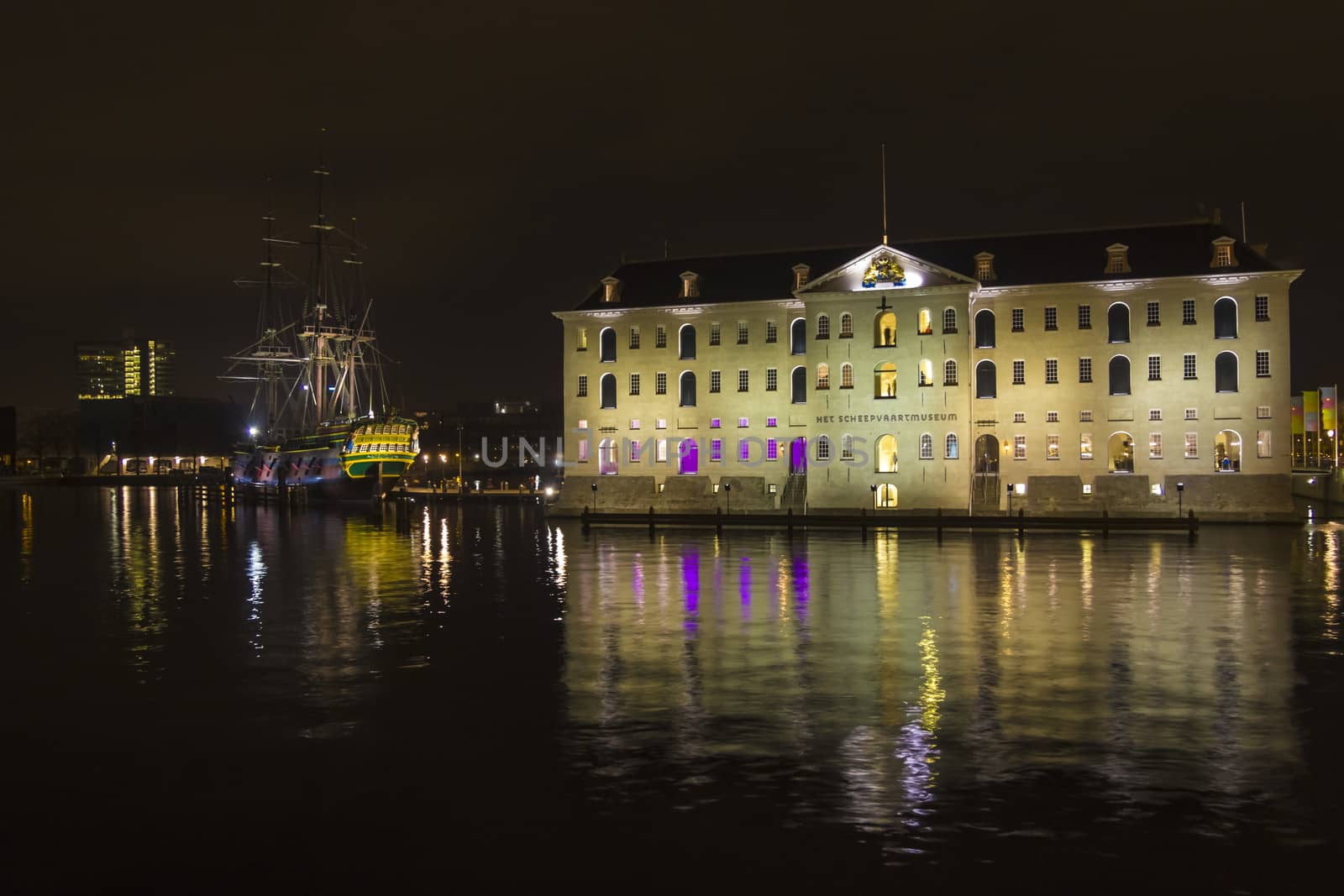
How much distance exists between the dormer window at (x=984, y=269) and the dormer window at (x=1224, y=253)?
10.7 metres

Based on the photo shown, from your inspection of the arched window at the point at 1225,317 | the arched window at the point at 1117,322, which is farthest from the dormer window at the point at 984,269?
the arched window at the point at 1225,317

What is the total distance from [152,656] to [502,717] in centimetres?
823

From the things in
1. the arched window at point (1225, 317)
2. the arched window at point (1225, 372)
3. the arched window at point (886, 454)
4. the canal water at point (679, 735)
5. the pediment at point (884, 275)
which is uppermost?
the pediment at point (884, 275)

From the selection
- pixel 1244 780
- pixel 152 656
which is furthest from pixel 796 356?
pixel 1244 780

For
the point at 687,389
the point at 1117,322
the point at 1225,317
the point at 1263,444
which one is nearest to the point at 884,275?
A: the point at 1117,322

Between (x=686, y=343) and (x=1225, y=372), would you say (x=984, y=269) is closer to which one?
(x=1225, y=372)

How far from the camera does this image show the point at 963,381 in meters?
64.5

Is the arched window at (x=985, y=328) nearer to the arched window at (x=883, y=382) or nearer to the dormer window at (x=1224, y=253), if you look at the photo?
the arched window at (x=883, y=382)

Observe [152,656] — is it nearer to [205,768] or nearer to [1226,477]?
[205,768]

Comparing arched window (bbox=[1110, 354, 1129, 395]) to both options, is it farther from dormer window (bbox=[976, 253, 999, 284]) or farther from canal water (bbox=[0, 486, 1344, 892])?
canal water (bbox=[0, 486, 1344, 892])

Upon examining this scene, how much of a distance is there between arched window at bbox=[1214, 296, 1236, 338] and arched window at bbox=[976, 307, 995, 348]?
10.8 meters

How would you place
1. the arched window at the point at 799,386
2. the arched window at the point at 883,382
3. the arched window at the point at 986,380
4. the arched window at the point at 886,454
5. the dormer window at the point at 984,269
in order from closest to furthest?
the arched window at the point at 986,380, the arched window at the point at 883,382, the dormer window at the point at 984,269, the arched window at the point at 886,454, the arched window at the point at 799,386

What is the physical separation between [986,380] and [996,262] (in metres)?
6.63

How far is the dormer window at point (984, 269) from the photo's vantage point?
65.9 m
